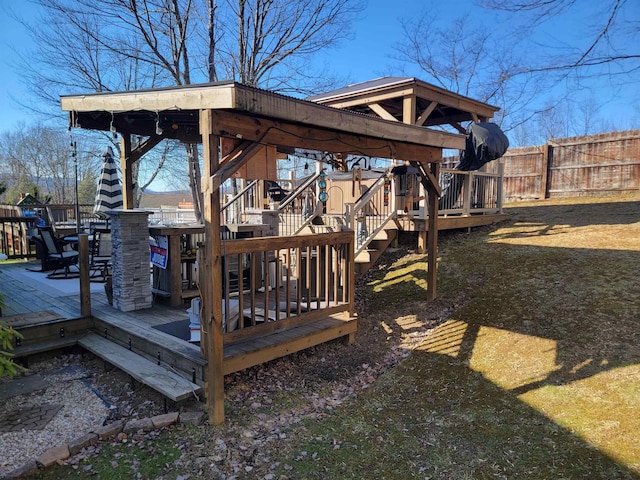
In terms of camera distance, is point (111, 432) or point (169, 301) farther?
point (169, 301)

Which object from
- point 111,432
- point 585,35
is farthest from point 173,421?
point 585,35

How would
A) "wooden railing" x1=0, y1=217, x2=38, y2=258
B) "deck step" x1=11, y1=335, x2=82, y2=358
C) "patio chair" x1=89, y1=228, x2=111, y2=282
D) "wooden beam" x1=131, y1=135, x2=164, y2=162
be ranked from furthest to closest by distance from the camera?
"wooden railing" x1=0, y1=217, x2=38, y2=258, "patio chair" x1=89, y1=228, x2=111, y2=282, "wooden beam" x1=131, y1=135, x2=164, y2=162, "deck step" x1=11, y1=335, x2=82, y2=358

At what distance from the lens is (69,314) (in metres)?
5.12

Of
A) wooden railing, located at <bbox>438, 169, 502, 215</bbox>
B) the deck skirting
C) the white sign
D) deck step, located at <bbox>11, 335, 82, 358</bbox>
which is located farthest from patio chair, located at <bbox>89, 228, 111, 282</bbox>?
wooden railing, located at <bbox>438, 169, 502, 215</bbox>

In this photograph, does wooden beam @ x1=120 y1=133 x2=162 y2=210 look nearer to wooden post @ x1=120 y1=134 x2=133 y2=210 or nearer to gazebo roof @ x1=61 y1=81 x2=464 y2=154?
wooden post @ x1=120 y1=134 x2=133 y2=210

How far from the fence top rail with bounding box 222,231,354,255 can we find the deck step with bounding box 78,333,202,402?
4.11 ft

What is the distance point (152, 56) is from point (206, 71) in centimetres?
172

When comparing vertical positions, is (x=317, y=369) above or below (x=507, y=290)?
below

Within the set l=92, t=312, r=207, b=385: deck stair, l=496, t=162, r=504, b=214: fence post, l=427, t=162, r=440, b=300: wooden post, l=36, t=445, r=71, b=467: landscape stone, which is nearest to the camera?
l=36, t=445, r=71, b=467: landscape stone

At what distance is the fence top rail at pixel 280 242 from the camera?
149 inches

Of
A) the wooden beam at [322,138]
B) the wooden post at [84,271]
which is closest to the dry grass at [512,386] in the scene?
the wooden beam at [322,138]

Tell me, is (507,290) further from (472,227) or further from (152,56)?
(152,56)

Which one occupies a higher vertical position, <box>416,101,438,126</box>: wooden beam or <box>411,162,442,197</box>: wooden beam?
<box>416,101,438,126</box>: wooden beam

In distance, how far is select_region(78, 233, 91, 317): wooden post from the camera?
4.76m
